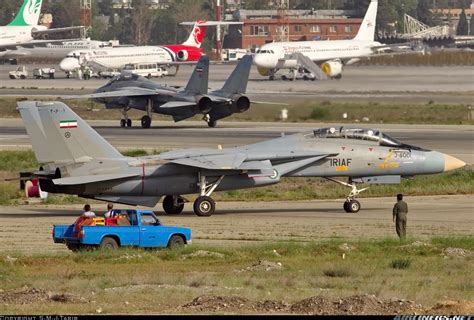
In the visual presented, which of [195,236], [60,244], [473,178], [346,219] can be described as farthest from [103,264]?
[473,178]

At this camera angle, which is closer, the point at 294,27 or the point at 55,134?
the point at 55,134

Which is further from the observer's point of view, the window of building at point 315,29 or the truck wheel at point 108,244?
the window of building at point 315,29

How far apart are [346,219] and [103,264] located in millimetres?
11683

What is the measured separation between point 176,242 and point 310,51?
100802 millimetres

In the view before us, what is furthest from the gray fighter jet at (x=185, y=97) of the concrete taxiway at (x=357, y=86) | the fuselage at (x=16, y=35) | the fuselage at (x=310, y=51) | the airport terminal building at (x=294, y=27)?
the airport terminal building at (x=294, y=27)

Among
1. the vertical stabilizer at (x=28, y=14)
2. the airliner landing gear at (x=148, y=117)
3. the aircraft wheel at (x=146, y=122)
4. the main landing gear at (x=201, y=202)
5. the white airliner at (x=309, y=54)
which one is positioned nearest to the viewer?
the main landing gear at (x=201, y=202)

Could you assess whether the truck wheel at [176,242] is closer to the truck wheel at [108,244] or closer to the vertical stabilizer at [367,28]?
the truck wheel at [108,244]

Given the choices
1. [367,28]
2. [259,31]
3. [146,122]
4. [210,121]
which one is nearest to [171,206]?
[210,121]

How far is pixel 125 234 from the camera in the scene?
94.1 feet

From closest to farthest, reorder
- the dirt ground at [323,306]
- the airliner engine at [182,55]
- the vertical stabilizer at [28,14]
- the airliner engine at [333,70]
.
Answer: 1. the dirt ground at [323,306]
2. the airliner engine at [333,70]
3. the airliner engine at [182,55]
4. the vertical stabilizer at [28,14]

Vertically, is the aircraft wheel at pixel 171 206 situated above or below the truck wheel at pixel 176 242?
below

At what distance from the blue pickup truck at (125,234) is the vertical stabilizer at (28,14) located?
118451 mm

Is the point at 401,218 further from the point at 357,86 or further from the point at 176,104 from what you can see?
the point at 357,86

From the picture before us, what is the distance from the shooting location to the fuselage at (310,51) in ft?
408
